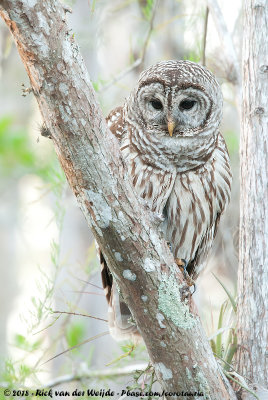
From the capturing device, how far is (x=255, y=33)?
3.05m

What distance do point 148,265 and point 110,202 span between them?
1.02 feet

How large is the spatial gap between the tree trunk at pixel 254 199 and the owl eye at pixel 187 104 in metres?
0.27

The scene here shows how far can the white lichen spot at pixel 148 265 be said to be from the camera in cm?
227

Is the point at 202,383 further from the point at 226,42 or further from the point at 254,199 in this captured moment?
the point at 226,42

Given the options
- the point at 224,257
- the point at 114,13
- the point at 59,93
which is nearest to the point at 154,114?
the point at 59,93

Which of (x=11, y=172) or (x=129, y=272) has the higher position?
(x=11, y=172)

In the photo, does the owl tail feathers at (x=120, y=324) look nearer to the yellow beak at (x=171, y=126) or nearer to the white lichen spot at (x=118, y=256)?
the yellow beak at (x=171, y=126)

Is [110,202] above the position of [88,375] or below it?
above

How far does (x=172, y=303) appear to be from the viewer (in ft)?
7.77

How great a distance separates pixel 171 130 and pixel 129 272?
1.03 m

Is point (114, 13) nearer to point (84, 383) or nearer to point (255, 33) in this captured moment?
point (255, 33)

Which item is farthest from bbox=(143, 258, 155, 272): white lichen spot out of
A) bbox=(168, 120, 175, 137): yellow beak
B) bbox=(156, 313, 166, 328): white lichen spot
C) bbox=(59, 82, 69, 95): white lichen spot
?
bbox=(168, 120, 175, 137): yellow beak

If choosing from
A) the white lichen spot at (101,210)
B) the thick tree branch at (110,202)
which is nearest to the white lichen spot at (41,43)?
the thick tree branch at (110,202)

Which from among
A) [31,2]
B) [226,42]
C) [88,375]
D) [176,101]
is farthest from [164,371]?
[226,42]
